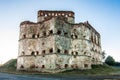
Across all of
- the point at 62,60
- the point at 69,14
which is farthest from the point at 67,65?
the point at 69,14

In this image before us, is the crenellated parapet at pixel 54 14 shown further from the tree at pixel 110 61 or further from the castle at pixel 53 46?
the tree at pixel 110 61

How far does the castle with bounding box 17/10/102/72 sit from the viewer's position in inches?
1670

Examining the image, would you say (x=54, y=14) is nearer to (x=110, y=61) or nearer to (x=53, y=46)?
(x=53, y=46)

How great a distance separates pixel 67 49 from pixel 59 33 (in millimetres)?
4254

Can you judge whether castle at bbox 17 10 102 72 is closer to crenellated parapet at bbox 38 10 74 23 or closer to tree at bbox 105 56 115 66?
crenellated parapet at bbox 38 10 74 23

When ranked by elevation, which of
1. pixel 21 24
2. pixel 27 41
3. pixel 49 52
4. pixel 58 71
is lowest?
pixel 58 71

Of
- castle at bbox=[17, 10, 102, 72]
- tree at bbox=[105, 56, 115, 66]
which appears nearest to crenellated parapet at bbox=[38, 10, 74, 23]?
castle at bbox=[17, 10, 102, 72]

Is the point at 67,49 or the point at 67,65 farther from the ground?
the point at 67,49

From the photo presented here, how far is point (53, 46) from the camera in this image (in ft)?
138

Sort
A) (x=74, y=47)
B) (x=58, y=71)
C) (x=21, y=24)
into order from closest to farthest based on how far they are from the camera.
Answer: (x=58, y=71), (x=74, y=47), (x=21, y=24)

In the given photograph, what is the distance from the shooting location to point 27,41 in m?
47.8

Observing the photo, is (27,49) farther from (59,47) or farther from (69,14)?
(69,14)

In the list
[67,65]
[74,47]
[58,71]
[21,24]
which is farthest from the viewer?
[21,24]

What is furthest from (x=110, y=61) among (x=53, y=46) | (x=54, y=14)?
(x=53, y=46)
